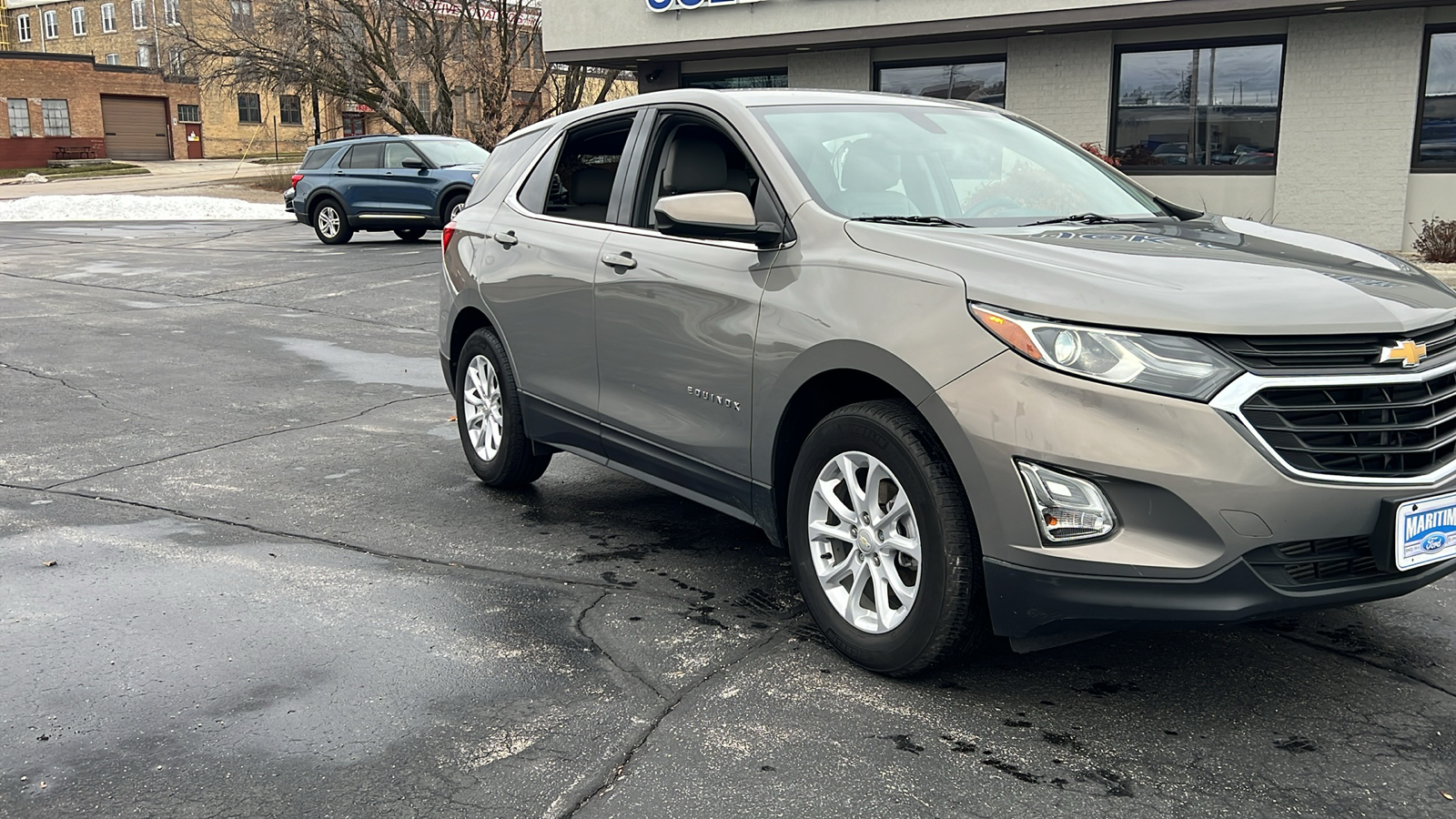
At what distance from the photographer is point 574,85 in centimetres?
3822

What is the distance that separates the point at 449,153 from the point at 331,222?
2545 mm

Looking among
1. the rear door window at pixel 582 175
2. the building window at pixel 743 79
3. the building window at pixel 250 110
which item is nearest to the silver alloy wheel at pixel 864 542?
the rear door window at pixel 582 175

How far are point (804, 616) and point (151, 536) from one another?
2965 millimetres

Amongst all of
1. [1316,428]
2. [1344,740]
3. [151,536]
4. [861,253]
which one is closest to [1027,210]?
[861,253]

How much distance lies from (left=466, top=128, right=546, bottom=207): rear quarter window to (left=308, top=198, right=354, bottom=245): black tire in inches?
667

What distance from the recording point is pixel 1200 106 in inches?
727

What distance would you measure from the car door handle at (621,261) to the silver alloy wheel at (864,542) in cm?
134

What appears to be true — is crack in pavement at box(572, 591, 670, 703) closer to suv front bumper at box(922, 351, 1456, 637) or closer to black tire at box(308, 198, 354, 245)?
suv front bumper at box(922, 351, 1456, 637)

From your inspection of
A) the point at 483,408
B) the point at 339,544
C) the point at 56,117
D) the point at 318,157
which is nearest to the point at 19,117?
the point at 56,117

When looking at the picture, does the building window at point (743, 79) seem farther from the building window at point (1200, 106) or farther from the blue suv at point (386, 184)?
the building window at point (1200, 106)

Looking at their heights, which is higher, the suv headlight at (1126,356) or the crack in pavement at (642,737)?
the suv headlight at (1126,356)

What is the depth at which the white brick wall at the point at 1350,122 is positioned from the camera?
55.9 feet

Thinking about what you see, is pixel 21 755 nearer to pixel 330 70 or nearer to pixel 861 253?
pixel 861 253

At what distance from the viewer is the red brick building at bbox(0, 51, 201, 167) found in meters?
60.2
